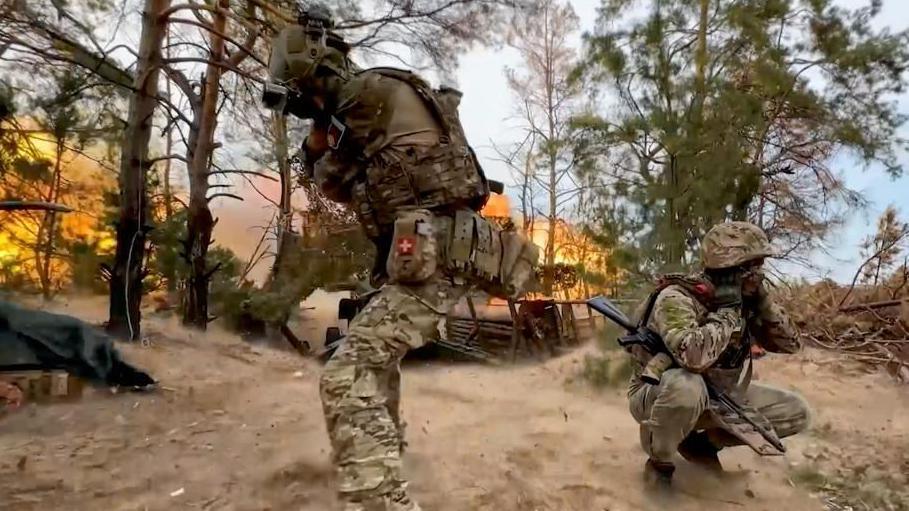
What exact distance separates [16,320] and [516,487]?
3.34 m

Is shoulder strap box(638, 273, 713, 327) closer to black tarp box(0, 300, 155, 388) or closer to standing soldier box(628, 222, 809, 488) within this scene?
standing soldier box(628, 222, 809, 488)

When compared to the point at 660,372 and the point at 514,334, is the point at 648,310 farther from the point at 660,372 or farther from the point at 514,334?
the point at 514,334

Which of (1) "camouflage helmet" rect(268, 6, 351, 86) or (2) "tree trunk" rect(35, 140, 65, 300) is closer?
(1) "camouflage helmet" rect(268, 6, 351, 86)

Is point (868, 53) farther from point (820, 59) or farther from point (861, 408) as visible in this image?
point (861, 408)

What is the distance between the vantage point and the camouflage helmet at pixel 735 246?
3062mm

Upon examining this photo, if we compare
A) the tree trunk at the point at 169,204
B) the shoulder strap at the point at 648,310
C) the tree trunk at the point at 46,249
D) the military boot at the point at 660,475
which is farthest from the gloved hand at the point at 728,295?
the tree trunk at the point at 46,249

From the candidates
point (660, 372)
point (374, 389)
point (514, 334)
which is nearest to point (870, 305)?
point (514, 334)

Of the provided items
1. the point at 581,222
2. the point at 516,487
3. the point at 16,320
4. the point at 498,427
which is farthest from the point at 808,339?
the point at 16,320

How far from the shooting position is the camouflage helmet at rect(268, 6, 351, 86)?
2.85 m

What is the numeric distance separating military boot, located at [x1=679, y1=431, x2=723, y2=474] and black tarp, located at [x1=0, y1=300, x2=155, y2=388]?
12.2ft

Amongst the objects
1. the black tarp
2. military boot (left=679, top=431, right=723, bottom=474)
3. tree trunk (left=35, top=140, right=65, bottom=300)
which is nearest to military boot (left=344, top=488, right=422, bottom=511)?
military boot (left=679, top=431, right=723, bottom=474)

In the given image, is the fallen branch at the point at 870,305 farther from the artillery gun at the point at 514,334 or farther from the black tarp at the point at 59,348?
the black tarp at the point at 59,348

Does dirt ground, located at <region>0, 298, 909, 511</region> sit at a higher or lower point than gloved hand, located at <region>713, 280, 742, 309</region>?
lower

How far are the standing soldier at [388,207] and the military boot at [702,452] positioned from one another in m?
1.14
